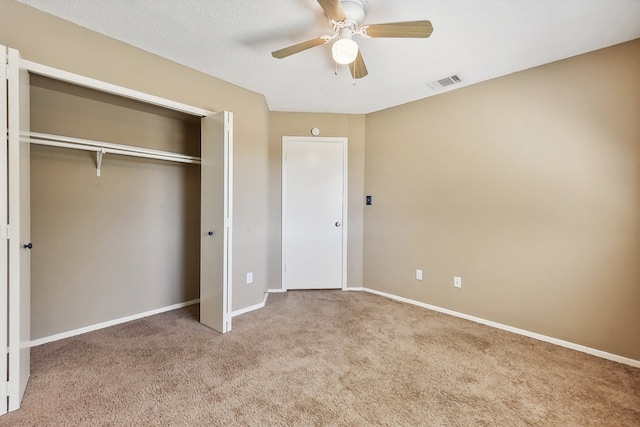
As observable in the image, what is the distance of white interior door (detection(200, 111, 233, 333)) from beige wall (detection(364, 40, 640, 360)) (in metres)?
2.08

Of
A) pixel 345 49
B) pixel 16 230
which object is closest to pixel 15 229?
pixel 16 230

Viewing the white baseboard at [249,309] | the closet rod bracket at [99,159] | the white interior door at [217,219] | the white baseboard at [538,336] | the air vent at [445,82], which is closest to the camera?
the white baseboard at [538,336]

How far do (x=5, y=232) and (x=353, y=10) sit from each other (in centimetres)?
240

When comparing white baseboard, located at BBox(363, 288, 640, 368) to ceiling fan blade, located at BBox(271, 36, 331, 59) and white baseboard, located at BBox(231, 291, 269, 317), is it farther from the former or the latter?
ceiling fan blade, located at BBox(271, 36, 331, 59)

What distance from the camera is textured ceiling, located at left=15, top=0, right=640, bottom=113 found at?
178cm

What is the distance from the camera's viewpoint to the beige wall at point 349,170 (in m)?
3.74

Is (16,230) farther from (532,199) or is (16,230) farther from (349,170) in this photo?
(532,199)

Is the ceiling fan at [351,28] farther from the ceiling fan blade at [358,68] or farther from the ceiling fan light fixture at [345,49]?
the ceiling fan blade at [358,68]

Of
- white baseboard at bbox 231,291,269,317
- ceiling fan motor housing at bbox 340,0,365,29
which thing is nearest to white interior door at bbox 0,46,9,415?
white baseboard at bbox 231,291,269,317

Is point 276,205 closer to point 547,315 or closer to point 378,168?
point 378,168

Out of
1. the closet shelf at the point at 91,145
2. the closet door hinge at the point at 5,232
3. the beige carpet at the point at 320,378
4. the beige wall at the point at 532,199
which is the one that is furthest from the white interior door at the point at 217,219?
the beige wall at the point at 532,199

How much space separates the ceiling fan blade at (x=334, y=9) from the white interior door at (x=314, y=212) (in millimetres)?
2116

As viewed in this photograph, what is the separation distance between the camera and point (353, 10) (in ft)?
5.64

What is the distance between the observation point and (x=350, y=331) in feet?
8.52
